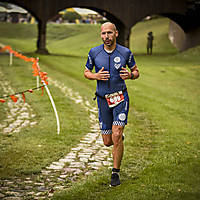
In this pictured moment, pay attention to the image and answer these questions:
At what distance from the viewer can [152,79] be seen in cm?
2283

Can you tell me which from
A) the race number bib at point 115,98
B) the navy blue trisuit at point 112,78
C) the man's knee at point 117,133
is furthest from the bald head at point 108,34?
the man's knee at point 117,133

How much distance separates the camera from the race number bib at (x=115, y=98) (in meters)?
6.20

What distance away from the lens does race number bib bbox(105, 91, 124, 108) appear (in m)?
6.20

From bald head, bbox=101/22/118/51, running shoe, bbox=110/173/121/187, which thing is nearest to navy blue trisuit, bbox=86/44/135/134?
bald head, bbox=101/22/118/51

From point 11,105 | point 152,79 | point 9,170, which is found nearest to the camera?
point 9,170

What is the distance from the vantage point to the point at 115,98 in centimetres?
620

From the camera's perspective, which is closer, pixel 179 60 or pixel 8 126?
pixel 8 126

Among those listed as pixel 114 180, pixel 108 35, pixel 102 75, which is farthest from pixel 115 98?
pixel 114 180

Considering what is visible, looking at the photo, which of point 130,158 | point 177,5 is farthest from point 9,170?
point 177,5

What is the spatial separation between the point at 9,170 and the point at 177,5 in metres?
38.6

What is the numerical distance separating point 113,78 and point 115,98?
0.28 m

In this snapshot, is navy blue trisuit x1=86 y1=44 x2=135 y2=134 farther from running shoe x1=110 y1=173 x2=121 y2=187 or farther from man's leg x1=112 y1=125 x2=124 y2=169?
running shoe x1=110 y1=173 x2=121 y2=187

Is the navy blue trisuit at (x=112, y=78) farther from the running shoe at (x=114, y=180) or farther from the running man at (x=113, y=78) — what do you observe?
the running shoe at (x=114, y=180)

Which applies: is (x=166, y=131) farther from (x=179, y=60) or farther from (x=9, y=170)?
(x=179, y=60)
